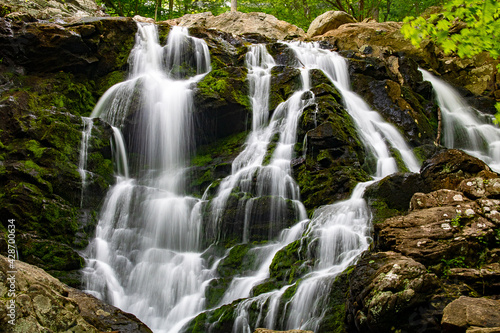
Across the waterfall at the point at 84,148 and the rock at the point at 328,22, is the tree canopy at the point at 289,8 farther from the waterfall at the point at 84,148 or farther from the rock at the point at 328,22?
the waterfall at the point at 84,148

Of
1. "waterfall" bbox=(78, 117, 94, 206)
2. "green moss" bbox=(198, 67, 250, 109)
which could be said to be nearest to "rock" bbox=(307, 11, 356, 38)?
"green moss" bbox=(198, 67, 250, 109)

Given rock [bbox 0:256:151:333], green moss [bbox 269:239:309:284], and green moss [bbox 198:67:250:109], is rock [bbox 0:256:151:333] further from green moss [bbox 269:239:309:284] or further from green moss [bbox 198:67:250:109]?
green moss [bbox 198:67:250:109]

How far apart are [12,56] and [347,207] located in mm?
12234

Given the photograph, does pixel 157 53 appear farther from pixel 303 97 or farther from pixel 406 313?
pixel 406 313

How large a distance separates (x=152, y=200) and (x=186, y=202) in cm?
97

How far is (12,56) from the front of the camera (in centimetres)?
1320

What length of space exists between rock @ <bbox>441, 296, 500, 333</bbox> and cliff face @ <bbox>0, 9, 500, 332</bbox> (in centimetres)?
28

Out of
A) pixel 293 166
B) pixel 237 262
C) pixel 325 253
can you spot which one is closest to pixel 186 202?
pixel 237 262

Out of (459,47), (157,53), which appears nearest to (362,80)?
(157,53)

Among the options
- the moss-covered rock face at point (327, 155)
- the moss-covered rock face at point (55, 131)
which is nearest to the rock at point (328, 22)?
the moss-covered rock face at point (55, 131)

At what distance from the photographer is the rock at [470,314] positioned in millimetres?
3887

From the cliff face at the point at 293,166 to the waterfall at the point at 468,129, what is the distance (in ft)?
2.07

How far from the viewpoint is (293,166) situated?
36.0 feet

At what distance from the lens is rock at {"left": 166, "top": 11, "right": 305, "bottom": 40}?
2120 cm
